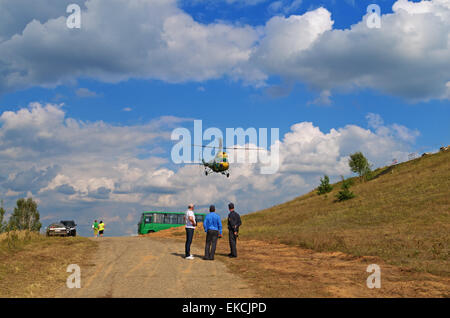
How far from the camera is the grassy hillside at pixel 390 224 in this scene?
1856 centimetres

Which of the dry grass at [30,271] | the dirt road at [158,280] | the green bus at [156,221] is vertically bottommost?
the dry grass at [30,271]

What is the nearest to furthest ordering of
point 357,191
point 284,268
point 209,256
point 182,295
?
point 182,295, point 284,268, point 209,256, point 357,191

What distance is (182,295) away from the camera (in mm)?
8812

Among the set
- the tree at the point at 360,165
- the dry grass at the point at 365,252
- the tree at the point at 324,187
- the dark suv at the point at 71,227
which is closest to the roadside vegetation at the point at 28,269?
the dry grass at the point at 365,252

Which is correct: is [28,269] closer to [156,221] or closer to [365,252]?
[365,252]

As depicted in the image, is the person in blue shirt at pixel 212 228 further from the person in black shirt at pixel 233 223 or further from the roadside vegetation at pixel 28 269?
the roadside vegetation at pixel 28 269

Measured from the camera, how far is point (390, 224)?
1268 inches

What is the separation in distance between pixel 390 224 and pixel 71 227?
28652 mm

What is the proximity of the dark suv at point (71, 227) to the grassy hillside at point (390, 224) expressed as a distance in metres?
16.2

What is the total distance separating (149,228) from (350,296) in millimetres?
38472
